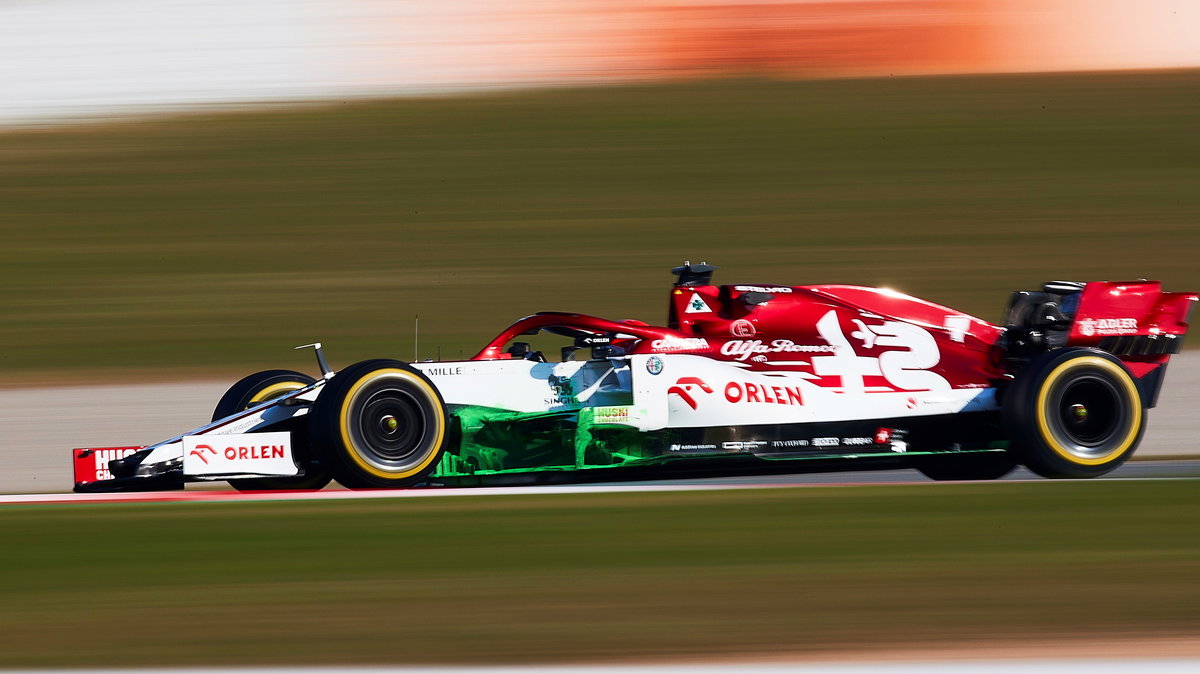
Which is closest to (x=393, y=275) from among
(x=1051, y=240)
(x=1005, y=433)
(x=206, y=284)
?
(x=206, y=284)

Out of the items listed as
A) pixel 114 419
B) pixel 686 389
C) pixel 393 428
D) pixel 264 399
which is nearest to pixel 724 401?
pixel 686 389

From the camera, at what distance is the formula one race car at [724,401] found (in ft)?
27.6

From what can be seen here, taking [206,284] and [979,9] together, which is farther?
[979,9]

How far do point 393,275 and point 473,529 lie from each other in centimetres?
945

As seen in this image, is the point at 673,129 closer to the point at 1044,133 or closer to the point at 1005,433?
the point at 1044,133

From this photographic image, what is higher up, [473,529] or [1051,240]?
[1051,240]

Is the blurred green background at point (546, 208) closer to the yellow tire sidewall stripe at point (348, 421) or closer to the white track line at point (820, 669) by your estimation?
the yellow tire sidewall stripe at point (348, 421)

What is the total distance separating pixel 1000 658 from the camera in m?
4.70

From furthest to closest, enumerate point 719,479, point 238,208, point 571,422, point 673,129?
point 673,129, point 238,208, point 719,479, point 571,422

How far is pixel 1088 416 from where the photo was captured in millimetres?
9156

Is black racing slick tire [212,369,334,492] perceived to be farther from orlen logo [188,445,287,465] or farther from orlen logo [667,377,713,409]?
orlen logo [667,377,713,409]

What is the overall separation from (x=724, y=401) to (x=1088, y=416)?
2.25m

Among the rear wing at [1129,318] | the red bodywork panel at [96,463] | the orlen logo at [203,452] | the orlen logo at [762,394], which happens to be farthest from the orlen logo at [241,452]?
the rear wing at [1129,318]

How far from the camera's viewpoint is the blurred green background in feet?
50.3
